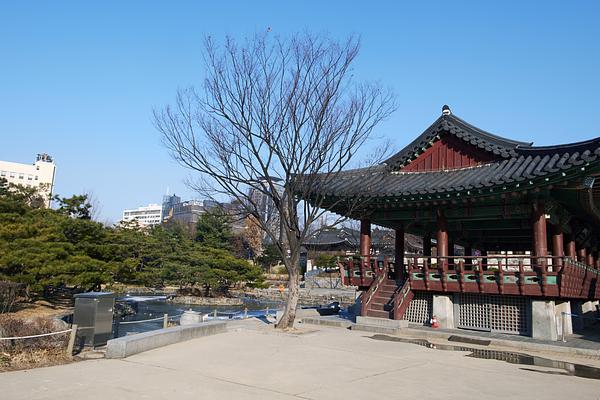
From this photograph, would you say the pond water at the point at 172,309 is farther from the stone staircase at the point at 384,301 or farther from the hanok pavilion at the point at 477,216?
the hanok pavilion at the point at 477,216

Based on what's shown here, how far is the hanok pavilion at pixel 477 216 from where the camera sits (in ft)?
49.1

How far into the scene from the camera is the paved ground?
296 inches

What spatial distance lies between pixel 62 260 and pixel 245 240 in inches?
1989

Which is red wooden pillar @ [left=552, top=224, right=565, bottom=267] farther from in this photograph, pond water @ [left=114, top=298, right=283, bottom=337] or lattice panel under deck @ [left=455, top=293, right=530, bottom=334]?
pond water @ [left=114, top=298, right=283, bottom=337]

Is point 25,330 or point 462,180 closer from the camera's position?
point 25,330

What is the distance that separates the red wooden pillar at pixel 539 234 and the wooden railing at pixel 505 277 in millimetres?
264

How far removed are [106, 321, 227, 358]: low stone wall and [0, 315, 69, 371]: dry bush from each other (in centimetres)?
103

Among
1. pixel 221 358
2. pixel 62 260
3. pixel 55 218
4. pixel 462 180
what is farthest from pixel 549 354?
pixel 55 218

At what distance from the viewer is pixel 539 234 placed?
15516 mm

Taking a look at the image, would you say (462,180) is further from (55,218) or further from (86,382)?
(55,218)

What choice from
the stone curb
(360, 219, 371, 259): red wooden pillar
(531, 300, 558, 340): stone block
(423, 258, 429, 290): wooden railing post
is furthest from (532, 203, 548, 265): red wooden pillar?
(360, 219, 371, 259): red wooden pillar

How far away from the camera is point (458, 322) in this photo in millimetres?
17016

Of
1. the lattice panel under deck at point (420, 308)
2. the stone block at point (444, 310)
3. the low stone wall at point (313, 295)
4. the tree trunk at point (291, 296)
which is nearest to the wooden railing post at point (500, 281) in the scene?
the stone block at point (444, 310)

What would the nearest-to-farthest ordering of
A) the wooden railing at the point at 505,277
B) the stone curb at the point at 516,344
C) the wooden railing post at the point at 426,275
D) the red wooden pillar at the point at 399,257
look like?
1. the stone curb at the point at 516,344
2. the wooden railing at the point at 505,277
3. the wooden railing post at the point at 426,275
4. the red wooden pillar at the point at 399,257
